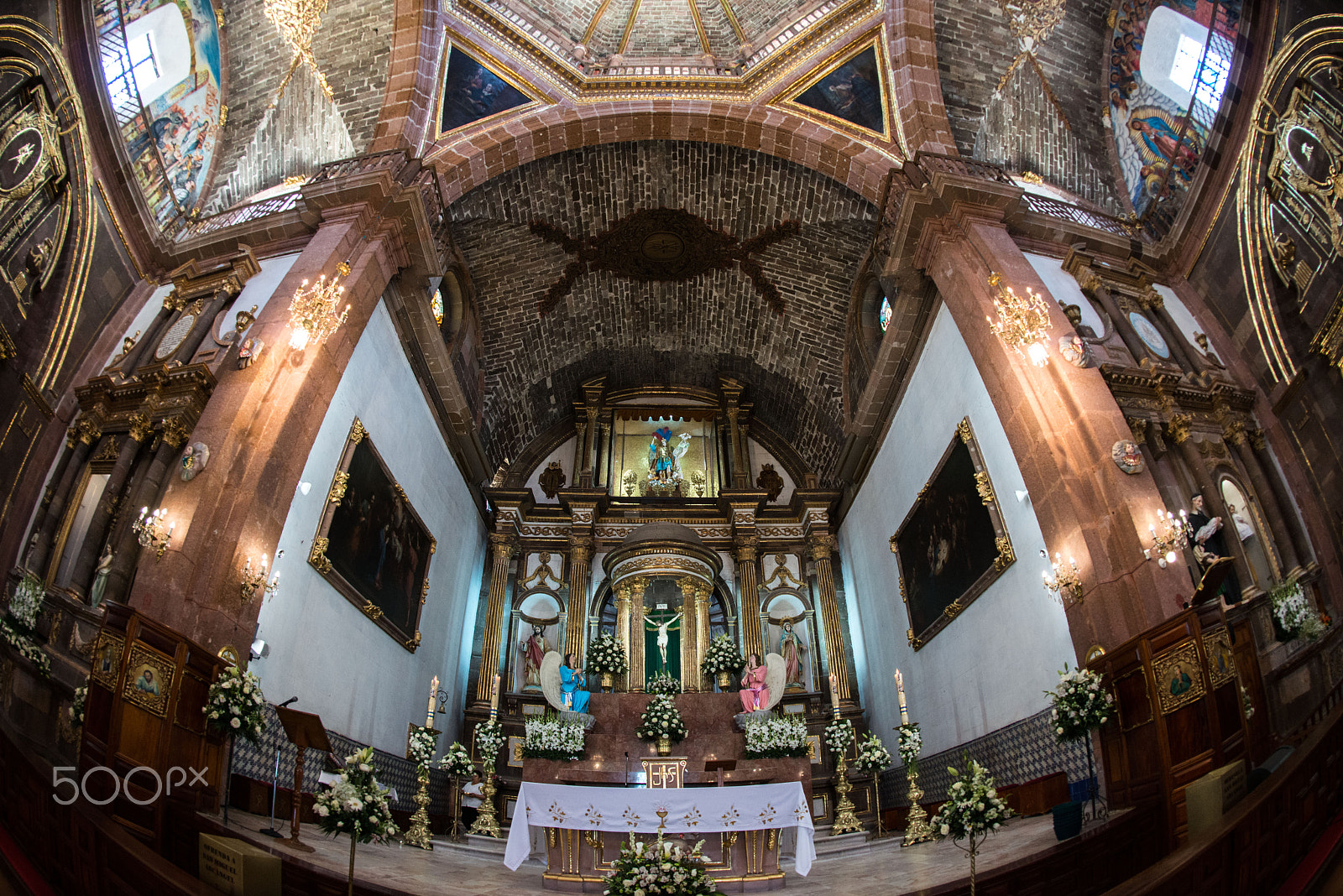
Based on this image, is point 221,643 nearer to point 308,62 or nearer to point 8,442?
point 8,442

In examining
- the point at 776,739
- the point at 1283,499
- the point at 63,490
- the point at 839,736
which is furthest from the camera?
the point at 839,736

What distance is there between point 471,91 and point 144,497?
9.30m

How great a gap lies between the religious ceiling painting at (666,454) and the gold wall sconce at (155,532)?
1272 centimetres

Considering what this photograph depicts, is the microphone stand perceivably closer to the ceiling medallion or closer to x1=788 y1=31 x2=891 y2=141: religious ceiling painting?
the ceiling medallion

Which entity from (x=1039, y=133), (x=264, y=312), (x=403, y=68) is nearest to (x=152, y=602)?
(x=264, y=312)

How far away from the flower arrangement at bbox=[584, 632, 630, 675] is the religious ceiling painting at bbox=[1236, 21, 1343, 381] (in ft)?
41.1

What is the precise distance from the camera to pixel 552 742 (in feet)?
37.9

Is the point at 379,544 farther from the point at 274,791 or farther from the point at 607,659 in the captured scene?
the point at 607,659

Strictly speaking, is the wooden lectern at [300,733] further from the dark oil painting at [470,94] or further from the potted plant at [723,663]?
the dark oil painting at [470,94]

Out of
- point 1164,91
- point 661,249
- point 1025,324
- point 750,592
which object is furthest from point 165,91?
point 1164,91

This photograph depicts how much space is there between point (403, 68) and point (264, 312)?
19.9 ft

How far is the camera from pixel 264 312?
33.7ft

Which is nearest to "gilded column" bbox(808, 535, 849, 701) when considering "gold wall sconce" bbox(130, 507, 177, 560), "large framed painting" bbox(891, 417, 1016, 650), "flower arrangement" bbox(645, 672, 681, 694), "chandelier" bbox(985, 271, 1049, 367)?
"large framed painting" bbox(891, 417, 1016, 650)

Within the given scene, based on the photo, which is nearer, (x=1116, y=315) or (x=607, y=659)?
(x=1116, y=315)
